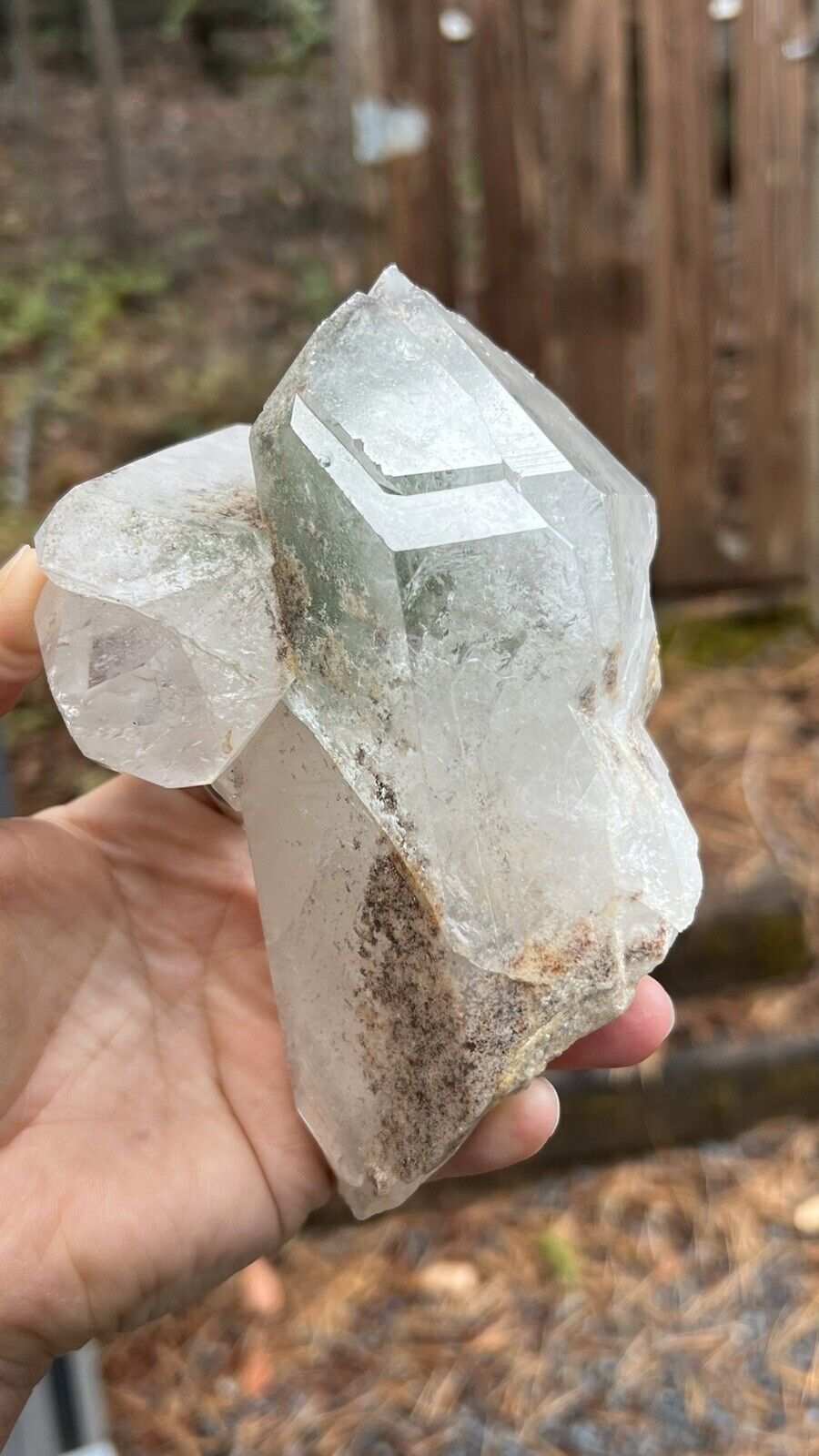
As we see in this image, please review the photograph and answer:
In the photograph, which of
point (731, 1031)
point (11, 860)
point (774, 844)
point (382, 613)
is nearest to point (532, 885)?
point (382, 613)

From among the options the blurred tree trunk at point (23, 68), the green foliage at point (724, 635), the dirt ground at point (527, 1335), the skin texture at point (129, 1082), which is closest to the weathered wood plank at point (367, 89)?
the blurred tree trunk at point (23, 68)

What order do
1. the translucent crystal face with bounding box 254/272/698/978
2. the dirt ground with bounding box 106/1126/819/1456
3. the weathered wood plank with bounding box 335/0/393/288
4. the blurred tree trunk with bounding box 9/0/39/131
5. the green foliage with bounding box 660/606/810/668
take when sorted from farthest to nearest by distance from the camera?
the blurred tree trunk with bounding box 9/0/39/131 < the green foliage with bounding box 660/606/810/668 < the weathered wood plank with bounding box 335/0/393/288 < the dirt ground with bounding box 106/1126/819/1456 < the translucent crystal face with bounding box 254/272/698/978

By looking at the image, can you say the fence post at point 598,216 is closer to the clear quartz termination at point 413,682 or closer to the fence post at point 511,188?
the fence post at point 511,188

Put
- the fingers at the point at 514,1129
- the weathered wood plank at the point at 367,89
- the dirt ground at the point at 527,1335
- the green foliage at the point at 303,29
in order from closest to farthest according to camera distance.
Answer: the fingers at the point at 514,1129, the dirt ground at the point at 527,1335, the weathered wood plank at the point at 367,89, the green foliage at the point at 303,29

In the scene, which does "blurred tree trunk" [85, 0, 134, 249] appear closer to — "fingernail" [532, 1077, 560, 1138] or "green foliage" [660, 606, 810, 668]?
"green foliage" [660, 606, 810, 668]

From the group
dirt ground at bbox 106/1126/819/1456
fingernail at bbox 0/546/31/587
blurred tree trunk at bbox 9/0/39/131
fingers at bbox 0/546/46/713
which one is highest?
blurred tree trunk at bbox 9/0/39/131

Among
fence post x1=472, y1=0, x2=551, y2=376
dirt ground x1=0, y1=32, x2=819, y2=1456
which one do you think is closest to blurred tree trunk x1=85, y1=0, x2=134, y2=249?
dirt ground x1=0, y1=32, x2=819, y2=1456

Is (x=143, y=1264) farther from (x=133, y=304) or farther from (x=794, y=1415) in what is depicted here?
(x=133, y=304)
